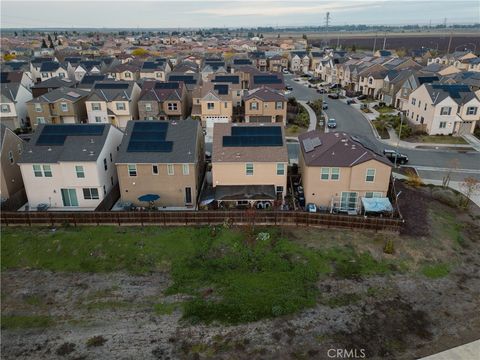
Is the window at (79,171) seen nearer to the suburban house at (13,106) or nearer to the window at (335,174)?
the window at (335,174)

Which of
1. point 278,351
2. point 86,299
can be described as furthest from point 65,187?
point 278,351

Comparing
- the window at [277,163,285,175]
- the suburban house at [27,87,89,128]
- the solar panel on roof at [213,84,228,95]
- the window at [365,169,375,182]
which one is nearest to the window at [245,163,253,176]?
the window at [277,163,285,175]

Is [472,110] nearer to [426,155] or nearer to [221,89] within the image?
[426,155]

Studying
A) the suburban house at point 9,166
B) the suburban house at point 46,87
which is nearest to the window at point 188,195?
the suburban house at point 9,166

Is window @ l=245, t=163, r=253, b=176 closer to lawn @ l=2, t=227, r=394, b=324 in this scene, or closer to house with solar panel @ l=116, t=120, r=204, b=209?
house with solar panel @ l=116, t=120, r=204, b=209

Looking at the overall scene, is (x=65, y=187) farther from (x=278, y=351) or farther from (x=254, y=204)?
(x=278, y=351)

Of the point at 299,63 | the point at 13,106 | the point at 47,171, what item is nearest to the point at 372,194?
the point at 47,171
